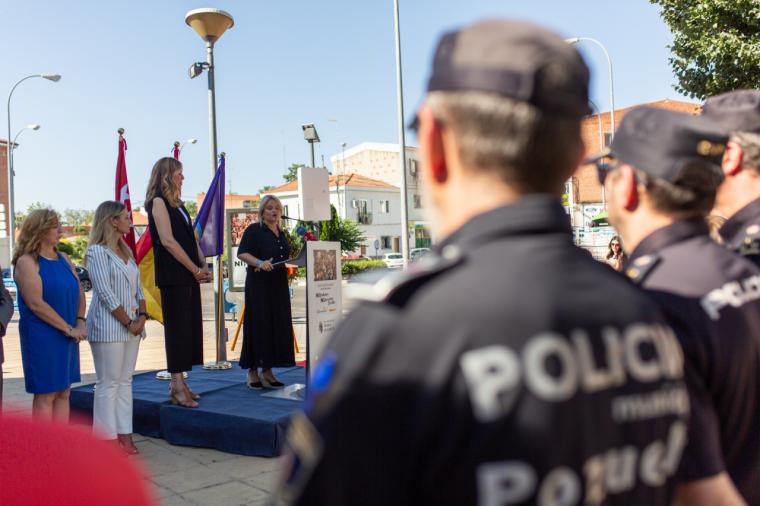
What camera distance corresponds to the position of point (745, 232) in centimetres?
214

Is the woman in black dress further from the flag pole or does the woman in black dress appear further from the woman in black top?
the flag pole

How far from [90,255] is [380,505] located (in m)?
4.71

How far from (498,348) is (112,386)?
4758 millimetres

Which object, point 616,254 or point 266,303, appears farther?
point 616,254

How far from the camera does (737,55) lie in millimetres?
11805

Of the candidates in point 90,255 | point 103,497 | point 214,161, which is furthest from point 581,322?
point 214,161

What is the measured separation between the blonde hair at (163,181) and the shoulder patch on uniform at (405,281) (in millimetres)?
5045

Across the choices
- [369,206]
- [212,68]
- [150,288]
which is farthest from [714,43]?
[369,206]

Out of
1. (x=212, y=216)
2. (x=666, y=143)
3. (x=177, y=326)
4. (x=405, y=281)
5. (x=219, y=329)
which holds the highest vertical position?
(x=212, y=216)

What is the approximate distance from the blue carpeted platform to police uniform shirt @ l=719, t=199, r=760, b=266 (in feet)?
12.7

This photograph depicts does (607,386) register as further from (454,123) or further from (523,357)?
(454,123)

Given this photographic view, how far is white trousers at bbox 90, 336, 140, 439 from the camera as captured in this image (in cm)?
506

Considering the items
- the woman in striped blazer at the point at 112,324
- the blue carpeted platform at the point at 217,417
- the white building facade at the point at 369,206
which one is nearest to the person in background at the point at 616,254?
the blue carpeted platform at the point at 217,417

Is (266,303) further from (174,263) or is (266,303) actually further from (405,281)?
(405,281)
